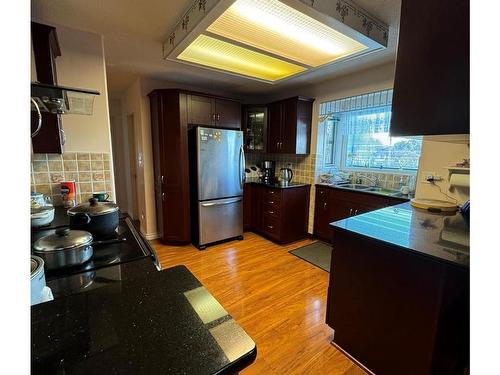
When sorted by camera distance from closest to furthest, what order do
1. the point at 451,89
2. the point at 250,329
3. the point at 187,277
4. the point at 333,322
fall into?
the point at 187,277
the point at 451,89
the point at 333,322
the point at 250,329

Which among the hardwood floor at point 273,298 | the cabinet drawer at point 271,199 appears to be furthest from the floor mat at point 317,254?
the cabinet drawer at point 271,199

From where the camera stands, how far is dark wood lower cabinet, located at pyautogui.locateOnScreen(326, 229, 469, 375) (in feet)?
3.67

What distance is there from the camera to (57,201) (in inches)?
71.7

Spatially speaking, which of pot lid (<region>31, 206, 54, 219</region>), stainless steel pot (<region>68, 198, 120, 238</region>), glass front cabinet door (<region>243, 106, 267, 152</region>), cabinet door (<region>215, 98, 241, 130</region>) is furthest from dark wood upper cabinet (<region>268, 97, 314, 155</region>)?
pot lid (<region>31, 206, 54, 219</region>)

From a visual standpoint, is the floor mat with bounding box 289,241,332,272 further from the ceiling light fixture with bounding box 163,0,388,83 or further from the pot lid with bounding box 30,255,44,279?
the pot lid with bounding box 30,255,44,279

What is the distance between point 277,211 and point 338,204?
821 mm

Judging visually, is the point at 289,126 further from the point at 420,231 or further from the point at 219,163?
the point at 420,231

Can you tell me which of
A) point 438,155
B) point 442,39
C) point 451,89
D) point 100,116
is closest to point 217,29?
point 100,116

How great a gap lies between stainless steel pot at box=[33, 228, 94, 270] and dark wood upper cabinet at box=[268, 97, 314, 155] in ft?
9.55

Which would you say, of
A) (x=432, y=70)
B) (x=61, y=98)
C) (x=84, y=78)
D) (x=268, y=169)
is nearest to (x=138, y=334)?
(x=61, y=98)

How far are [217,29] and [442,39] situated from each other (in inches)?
52.4

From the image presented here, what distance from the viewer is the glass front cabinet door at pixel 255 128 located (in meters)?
3.79

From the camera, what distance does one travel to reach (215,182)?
3152 millimetres

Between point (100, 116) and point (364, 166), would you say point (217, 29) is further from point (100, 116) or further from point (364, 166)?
point (364, 166)
